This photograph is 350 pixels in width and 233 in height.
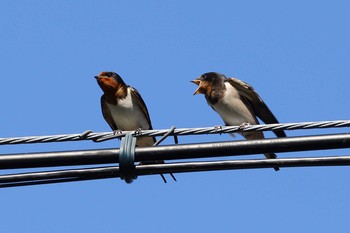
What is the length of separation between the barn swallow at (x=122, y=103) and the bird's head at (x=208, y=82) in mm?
783

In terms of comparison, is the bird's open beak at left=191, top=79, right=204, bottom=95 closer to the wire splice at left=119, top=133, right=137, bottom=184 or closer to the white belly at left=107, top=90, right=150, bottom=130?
the white belly at left=107, top=90, right=150, bottom=130

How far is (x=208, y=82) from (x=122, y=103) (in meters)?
1.03

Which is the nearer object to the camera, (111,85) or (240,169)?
(240,169)

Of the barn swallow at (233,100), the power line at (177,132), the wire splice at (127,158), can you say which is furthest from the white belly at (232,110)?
the wire splice at (127,158)

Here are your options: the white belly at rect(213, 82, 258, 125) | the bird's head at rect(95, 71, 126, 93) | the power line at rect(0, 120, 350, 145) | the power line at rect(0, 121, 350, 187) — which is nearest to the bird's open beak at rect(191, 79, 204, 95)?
the white belly at rect(213, 82, 258, 125)

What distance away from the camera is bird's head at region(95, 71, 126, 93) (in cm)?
917

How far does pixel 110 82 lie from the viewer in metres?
9.18

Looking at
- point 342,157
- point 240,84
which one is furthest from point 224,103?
point 342,157

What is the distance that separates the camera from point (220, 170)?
14.3ft

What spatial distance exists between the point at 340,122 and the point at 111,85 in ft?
16.7

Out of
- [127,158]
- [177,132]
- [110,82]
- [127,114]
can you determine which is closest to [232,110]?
[127,114]

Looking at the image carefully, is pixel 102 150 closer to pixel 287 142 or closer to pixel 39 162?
pixel 39 162

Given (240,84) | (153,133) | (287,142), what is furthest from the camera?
(240,84)

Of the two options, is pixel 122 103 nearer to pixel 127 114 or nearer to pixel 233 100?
pixel 127 114
